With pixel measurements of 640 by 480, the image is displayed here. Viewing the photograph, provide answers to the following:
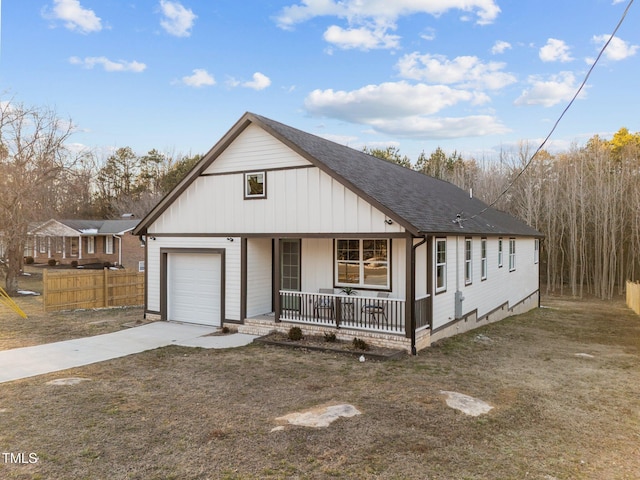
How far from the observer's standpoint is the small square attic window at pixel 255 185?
11.5 meters

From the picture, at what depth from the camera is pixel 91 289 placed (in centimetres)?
1592

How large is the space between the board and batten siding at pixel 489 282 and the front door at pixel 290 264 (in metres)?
4.13

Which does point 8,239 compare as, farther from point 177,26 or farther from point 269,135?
point 269,135

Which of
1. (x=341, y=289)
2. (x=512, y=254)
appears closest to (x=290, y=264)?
(x=341, y=289)

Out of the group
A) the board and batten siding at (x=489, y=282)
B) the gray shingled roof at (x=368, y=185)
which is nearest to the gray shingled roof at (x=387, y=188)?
the gray shingled roof at (x=368, y=185)

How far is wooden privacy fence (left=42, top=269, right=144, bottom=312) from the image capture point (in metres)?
14.9

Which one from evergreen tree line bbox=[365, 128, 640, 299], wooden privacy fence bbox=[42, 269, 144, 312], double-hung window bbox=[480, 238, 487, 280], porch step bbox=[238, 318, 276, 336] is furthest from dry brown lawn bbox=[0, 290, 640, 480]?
evergreen tree line bbox=[365, 128, 640, 299]

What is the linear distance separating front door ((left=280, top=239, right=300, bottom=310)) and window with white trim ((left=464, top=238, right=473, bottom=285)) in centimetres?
505

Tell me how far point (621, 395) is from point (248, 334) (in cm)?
835

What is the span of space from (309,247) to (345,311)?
2385mm

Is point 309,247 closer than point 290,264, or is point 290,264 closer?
point 309,247

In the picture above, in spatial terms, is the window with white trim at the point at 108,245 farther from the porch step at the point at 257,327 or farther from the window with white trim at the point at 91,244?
the porch step at the point at 257,327

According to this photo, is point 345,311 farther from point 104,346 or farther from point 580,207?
point 580,207

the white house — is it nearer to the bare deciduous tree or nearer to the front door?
the front door
